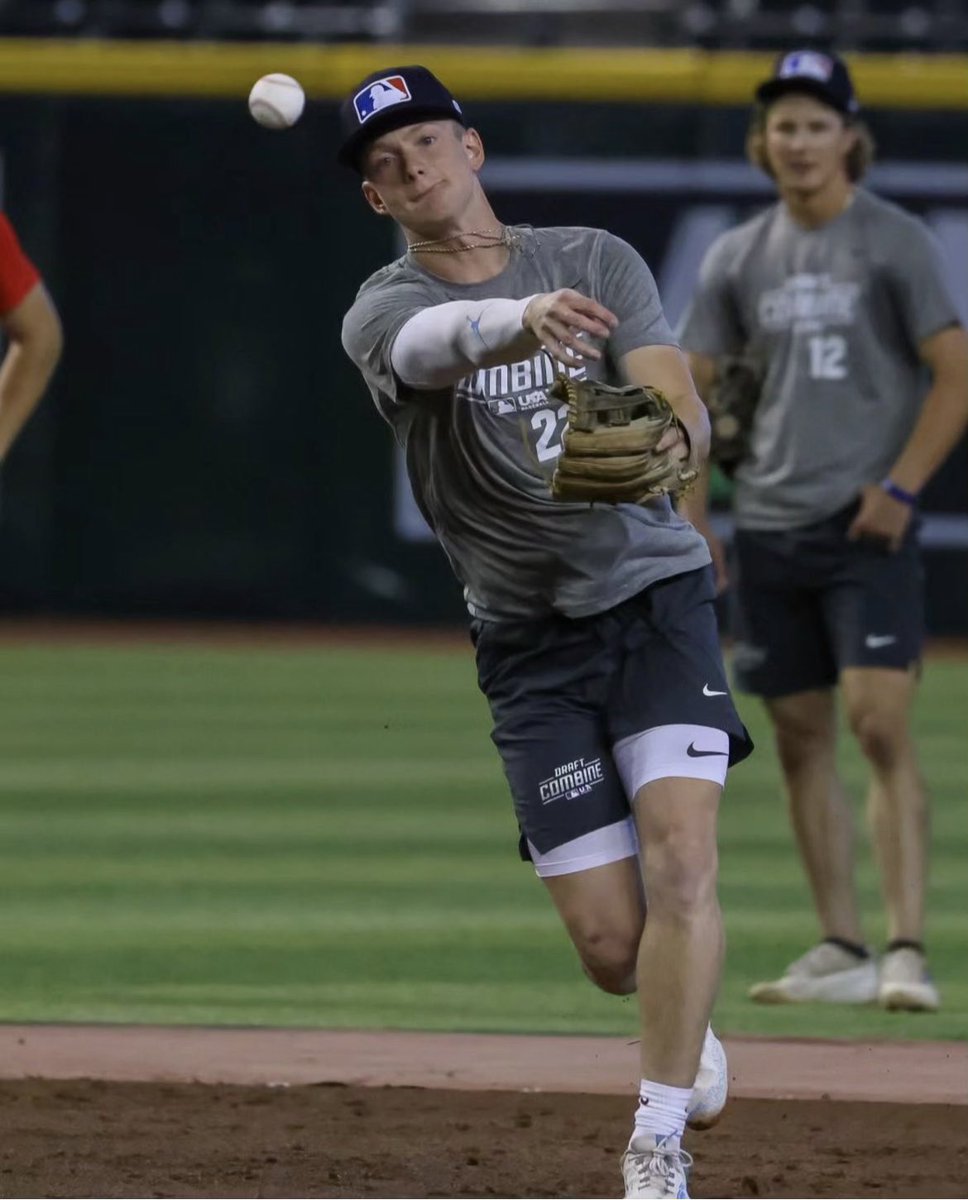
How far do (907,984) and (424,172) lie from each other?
2.79 metres

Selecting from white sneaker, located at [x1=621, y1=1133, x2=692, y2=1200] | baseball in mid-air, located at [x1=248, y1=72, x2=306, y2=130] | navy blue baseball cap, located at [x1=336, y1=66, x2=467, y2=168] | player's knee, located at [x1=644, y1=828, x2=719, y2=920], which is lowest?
white sneaker, located at [x1=621, y1=1133, x2=692, y2=1200]

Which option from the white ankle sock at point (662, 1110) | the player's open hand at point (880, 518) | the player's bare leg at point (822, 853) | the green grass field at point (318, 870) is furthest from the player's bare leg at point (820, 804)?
the white ankle sock at point (662, 1110)

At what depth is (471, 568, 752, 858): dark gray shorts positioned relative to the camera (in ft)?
15.4

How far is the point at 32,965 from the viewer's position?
703cm

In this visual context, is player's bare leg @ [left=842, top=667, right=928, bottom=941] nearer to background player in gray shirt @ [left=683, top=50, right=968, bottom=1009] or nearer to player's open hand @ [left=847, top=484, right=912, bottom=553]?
background player in gray shirt @ [left=683, top=50, right=968, bottom=1009]

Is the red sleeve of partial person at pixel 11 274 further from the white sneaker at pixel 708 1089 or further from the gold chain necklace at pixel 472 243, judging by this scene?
the white sneaker at pixel 708 1089

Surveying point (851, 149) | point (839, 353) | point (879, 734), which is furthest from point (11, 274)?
point (879, 734)

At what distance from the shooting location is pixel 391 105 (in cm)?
465

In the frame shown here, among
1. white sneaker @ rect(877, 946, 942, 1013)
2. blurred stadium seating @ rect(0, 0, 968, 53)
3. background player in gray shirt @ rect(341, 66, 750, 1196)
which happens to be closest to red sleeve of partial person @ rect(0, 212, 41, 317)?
background player in gray shirt @ rect(341, 66, 750, 1196)

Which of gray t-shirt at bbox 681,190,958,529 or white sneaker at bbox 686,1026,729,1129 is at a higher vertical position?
gray t-shirt at bbox 681,190,958,529

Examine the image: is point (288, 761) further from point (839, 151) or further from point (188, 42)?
point (188, 42)

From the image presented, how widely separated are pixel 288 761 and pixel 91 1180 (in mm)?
6414

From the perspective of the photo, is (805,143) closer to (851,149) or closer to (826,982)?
(851,149)

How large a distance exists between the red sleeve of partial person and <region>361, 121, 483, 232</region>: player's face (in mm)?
1377
